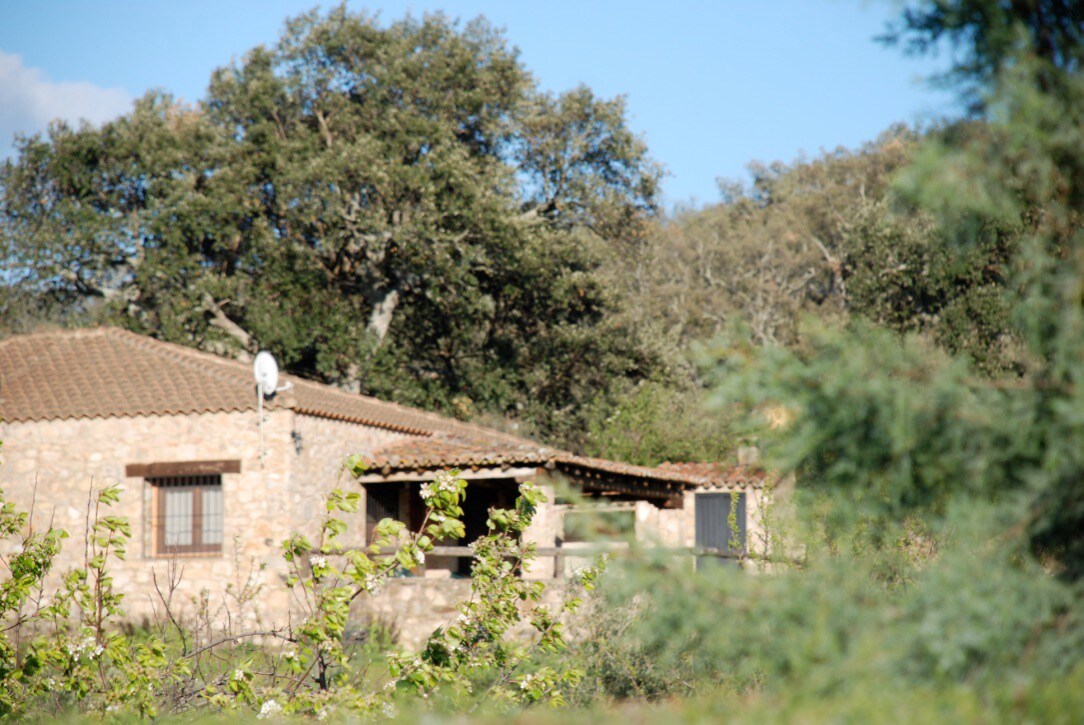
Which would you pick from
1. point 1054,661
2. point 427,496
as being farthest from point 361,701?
point 1054,661

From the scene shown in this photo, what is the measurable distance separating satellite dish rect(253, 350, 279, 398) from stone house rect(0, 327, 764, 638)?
0.21m

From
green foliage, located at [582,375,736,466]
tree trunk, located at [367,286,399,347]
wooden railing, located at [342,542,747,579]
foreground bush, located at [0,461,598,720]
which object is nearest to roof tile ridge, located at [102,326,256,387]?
wooden railing, located at [342,542,747,579]

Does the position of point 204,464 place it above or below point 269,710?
above

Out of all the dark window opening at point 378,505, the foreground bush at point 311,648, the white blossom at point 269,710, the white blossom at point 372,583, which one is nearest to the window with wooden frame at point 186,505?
the dark window opening at point 378,505

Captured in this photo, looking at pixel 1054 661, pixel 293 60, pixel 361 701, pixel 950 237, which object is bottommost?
pixel 361 701

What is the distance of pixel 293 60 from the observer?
2605 cm

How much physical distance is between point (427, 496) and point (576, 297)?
18.7 m

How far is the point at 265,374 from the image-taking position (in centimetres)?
1521

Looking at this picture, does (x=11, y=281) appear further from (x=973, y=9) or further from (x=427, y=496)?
(x=973, y=9)

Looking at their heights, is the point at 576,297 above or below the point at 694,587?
above

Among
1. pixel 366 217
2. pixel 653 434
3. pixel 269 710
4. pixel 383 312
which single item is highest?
pixel 366 217

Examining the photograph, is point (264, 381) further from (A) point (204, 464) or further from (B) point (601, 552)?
(B) point (601, 552)

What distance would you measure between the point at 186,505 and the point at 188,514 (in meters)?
0.14

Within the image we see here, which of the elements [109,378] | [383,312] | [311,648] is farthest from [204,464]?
[383,312]
